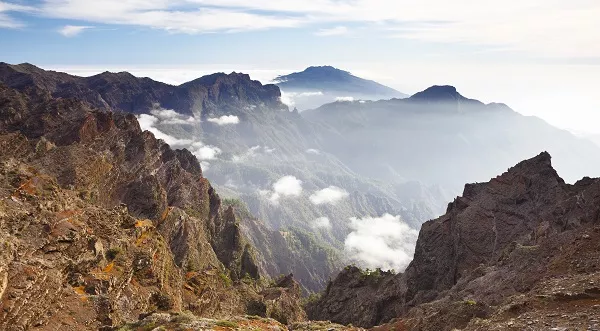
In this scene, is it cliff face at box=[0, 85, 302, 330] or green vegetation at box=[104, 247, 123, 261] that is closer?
cliff face at box=[0, 85, 302, 330]

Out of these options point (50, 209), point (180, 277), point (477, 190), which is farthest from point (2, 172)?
point (477, 190)

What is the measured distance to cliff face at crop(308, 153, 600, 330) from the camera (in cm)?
3815

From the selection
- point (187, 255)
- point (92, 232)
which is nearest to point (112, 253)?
point (92, 232)

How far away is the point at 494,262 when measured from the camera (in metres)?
65.4

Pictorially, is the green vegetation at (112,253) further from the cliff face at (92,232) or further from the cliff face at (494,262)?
the cliff face at (494,262)

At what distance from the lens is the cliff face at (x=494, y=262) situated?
38147 mm

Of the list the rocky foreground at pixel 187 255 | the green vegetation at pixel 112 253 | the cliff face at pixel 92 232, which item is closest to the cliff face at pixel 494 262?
the rocky foreground at pixel 187 255

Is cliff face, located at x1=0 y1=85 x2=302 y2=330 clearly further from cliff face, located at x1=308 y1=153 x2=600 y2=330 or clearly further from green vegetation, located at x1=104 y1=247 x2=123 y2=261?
cliff face, located at x1=308 y1=153 x2=600 y2=330

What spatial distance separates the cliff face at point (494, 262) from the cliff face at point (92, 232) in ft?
73.5

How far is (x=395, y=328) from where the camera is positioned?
47.9 meters

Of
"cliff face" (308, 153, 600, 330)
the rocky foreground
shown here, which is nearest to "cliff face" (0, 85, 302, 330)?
the rocky foreground

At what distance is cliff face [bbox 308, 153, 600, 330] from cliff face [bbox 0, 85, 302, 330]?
22.4 meters

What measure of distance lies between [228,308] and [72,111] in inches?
3869

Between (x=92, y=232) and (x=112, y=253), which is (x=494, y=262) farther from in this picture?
(x=92, y=232)
